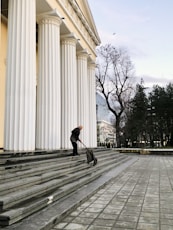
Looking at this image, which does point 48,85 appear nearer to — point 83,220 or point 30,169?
point 30,169

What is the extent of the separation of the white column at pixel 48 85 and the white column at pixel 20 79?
2.90m

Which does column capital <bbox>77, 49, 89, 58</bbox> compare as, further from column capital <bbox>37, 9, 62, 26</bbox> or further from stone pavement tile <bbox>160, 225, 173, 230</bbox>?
stone pavement tile <bbox>160, 225, 173, 230</bbox>

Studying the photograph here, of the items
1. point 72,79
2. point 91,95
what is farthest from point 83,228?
point 91,95

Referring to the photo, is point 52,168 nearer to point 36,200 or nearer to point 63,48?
point 36,200

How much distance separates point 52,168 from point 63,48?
1161 cm

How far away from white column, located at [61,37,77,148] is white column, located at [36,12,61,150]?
3.03m

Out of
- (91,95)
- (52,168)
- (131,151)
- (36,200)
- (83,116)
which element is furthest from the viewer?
(131,151)

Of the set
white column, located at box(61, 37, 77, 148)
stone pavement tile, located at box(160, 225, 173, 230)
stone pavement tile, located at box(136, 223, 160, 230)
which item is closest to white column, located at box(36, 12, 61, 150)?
white column, located at box(61, 37, 77, 148)

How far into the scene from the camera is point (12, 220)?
4559 mm

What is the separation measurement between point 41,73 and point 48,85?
778mm

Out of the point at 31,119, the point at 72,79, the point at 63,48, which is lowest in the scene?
the point at 31,119

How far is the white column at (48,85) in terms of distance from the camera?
14.6m

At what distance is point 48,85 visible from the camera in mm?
14977

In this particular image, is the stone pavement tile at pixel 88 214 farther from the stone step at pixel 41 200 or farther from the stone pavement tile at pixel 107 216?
the stone step at pixel 41 200
